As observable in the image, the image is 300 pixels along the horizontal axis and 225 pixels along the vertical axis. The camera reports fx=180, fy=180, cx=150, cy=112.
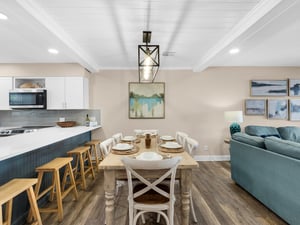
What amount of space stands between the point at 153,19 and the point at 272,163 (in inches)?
92.7

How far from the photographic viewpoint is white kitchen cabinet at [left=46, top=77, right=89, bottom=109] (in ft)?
13.8

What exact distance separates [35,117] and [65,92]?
1.08 meters

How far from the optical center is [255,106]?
469 cm

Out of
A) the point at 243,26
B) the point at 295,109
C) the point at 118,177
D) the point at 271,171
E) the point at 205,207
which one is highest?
the point at 243,26

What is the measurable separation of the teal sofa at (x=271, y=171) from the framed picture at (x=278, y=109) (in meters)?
2.24

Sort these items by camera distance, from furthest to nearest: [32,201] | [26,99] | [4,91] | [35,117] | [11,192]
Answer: [35,117] < [4,91] < [26,99] < [32,201] < [11,192]

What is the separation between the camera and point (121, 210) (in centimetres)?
241

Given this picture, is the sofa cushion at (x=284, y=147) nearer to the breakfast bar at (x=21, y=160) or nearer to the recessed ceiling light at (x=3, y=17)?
the breakfast bar at (x=21, y=160)

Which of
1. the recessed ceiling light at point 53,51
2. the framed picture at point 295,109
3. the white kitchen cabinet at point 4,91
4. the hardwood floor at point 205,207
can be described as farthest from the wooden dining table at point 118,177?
the framed picture at point 295,109

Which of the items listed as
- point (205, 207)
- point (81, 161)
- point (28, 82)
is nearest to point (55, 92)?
point (28, 82)

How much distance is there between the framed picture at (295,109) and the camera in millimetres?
4648

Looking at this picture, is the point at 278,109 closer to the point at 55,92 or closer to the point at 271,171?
the point at 271,171

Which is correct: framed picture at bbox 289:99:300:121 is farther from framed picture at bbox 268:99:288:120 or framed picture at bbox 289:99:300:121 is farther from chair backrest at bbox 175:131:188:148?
chair backrest at bbox 175:131:188:148

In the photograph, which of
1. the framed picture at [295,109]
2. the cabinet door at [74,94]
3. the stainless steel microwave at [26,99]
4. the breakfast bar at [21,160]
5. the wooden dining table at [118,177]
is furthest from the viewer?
the framed picture at [295,109]
